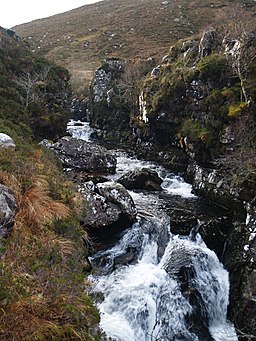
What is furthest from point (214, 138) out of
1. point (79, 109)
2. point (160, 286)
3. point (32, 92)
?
point (79, 109)

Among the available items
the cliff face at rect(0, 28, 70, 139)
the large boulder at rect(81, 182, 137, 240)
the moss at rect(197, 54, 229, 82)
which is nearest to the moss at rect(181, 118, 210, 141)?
the moss at rect(197, 54, 229, 82)

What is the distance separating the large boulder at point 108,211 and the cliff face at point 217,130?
147 inches

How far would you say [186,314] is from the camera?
37.9 feet

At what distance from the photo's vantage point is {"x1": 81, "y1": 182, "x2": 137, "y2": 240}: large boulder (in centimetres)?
1348

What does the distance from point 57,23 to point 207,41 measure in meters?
82.0

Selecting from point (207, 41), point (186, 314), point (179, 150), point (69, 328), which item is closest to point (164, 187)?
point (179, 150)

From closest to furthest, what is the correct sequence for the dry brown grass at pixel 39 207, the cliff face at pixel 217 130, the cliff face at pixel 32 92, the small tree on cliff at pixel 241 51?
the dry brown grass at pixel 39 207
the cliff face at pixel 217 130
the cliff face at pixel 32 92
the small tree on cliff at pixel 241 51

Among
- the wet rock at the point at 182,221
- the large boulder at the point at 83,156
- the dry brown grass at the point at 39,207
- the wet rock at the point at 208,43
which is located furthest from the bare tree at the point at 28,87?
the dry brown grass at the point at 39,207

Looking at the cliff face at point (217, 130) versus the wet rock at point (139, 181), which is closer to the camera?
the cliff face at point (217, 130)

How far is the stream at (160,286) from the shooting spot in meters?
10.8

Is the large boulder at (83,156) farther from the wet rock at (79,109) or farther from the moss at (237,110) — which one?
the wet rock at (79,109)

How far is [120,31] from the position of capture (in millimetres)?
76312

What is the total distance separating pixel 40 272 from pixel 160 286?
7444 mm

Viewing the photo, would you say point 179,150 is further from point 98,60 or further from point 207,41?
point 98,60
